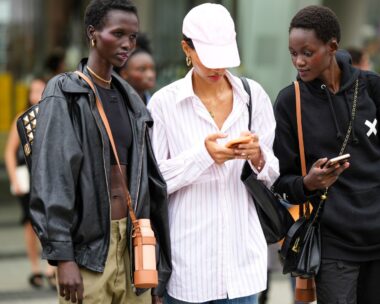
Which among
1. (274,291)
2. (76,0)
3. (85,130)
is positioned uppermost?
(85,130)

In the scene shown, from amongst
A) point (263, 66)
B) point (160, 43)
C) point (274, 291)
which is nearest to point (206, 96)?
point (274, 291)

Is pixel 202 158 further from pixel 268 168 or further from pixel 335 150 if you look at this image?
pixel 335 150

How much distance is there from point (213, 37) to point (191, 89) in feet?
0.92

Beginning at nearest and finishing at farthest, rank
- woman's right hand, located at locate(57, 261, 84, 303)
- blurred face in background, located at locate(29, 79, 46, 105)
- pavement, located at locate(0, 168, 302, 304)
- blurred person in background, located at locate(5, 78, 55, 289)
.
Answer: woman's right hand, located at locate(57, 261, 84, 303) < pavement, located at locate(0, 168, 302, 304) < blurred person in background, located at locate(5, 78, 55, 289) < blurred face in background, located at locate(29, 79, 46, 105)

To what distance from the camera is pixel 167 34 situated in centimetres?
1349

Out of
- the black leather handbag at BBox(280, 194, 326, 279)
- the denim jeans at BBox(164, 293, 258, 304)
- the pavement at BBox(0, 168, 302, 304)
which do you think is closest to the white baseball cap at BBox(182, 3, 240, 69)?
the black leather handbag at BBox(280, 194, 326, 279)

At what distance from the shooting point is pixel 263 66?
11.4 m

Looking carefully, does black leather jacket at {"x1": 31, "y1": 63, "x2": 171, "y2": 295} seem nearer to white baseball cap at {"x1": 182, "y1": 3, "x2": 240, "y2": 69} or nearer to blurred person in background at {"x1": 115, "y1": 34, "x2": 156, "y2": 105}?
white baseball cap at {"x1": 182, "y1": 3, "x2": 240, "y2": 69}

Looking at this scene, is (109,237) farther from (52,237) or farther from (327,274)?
(327,274)

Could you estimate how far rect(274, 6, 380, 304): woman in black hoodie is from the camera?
477 cm

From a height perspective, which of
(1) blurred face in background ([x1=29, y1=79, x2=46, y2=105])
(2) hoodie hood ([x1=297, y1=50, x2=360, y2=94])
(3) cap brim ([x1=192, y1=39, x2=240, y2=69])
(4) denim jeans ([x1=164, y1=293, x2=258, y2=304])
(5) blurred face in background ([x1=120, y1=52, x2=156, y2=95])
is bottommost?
(1) blurred face in background ([x1=29, y1=79, x2=46, y2=105])

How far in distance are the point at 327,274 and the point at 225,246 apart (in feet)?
1.95

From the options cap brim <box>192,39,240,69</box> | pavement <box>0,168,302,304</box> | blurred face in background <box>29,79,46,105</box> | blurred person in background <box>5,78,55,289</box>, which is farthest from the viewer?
blurred face in background <box>29,79,46,105</box>

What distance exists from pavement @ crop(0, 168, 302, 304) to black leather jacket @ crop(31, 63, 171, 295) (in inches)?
168
